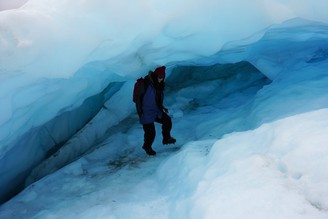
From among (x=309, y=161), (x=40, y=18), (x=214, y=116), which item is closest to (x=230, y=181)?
(x=309, y=161)

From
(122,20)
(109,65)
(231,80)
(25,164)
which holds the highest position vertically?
(122,20)

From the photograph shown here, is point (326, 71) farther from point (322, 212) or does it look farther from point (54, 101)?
point (54, 101)

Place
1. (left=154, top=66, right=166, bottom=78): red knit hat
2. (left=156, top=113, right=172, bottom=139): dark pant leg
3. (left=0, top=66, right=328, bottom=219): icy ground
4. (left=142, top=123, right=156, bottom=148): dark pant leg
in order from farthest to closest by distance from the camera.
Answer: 1. (left=156, top=113, right=172, bottom=139): dark pant leg
2. (left=142, top=123, right=156, bottom=148): dark pant leg
3. (left=154, top=66, right=166, bottom=78): red knit hat
4. (left=0, top=66, right=328, bottom=219): icy ground

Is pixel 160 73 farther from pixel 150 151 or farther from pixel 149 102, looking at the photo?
pixel 150 151

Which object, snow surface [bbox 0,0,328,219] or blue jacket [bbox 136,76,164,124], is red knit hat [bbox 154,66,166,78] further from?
snow surface [bbox 0,0,328,219]

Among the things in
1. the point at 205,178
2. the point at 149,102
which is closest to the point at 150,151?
the point at 149,102

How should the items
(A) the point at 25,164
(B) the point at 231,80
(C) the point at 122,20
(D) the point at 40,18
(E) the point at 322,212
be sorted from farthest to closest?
(B) the point at 231,80 < (A) the point at 25,164 < (C) the point at 122,20 < (D) the point at 40,18 < (E) the point at 322,212

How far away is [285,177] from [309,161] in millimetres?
237

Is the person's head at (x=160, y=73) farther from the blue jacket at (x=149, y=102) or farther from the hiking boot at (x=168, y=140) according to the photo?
the hiking boot at (x=168, y=140)

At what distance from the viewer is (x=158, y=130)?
641 centimetres

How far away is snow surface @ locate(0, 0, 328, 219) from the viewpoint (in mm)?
2830

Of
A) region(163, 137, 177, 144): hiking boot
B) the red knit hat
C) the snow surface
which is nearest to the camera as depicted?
the snow surface

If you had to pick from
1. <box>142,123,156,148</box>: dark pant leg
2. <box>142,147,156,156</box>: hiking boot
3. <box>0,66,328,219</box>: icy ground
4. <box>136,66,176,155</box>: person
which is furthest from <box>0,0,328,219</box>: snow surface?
<box>136,66,176,155</box>: person

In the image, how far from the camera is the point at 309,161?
8.75 ft
